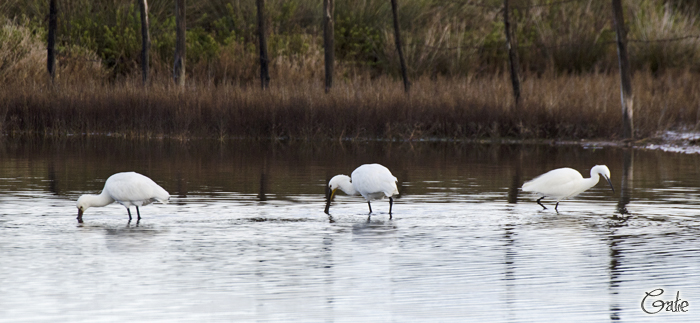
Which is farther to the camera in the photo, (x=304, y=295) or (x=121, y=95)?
(x=121, y=95)

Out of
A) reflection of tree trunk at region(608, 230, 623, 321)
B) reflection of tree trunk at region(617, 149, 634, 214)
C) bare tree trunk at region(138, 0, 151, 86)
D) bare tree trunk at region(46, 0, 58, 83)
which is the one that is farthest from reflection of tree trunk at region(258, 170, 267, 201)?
bare tree trunk at region(46, 0, 58, 83)

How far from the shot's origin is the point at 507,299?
22.9 feet

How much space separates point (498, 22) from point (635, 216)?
28.6 m

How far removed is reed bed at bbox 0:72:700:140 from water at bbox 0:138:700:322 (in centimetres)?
841

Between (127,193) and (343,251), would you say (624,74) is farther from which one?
(343,251)

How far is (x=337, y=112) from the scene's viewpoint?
82.9 feet

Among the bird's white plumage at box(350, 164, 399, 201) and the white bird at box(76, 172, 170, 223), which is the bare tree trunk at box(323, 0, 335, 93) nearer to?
the bird's white plumage at box(350, 164, 399, 201)

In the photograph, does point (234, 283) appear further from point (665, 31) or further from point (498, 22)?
point (498, 22)

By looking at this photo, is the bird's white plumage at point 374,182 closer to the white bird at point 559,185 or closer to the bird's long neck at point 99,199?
the white bird at point 559,185

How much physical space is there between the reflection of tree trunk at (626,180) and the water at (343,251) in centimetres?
10

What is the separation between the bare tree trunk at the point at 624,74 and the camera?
74.7ft

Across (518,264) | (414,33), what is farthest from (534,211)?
(414,33)

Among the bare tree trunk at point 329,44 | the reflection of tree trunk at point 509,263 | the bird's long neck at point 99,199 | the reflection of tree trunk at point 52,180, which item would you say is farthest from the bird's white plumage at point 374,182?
the bare tree trunk at point 329,44

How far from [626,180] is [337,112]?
10.8 metres
